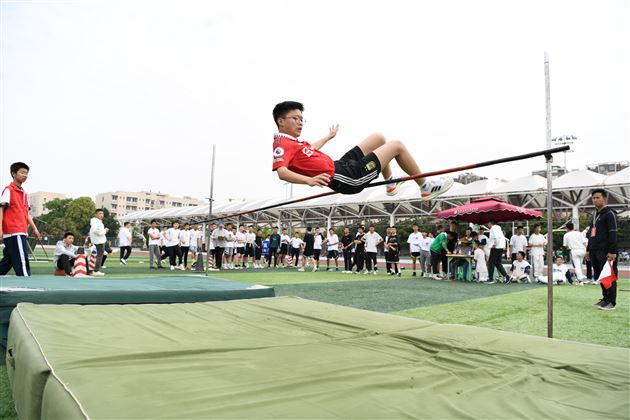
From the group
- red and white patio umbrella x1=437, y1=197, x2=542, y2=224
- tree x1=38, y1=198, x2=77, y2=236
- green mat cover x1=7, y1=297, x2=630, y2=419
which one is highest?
tree x1=38, y1=198, x2=77, y2=236

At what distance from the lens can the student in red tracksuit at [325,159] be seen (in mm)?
2742

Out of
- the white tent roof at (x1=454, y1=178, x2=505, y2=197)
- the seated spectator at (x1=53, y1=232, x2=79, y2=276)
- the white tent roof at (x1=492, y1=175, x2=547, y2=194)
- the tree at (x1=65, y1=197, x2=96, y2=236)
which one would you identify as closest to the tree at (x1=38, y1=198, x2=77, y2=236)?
the tree at (x1=65, y1=197, x2=96, y2=236)

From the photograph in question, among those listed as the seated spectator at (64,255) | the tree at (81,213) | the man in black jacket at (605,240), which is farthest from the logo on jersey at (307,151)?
the tree at (81,213)

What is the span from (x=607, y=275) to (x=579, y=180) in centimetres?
1080

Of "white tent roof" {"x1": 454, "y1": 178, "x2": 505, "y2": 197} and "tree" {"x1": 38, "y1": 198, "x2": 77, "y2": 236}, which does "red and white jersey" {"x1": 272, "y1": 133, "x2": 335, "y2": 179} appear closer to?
"white tent roof" {"x1": 454, "y1": 178, "x2": 505, "y2": 197}

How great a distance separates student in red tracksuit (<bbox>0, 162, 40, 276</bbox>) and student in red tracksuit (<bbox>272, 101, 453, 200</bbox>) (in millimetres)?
3013

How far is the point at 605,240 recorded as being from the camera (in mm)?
4961

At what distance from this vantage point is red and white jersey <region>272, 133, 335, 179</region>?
9.07 ft

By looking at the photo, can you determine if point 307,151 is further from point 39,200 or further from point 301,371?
point 39,200

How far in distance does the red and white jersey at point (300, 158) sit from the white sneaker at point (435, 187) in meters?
0.91

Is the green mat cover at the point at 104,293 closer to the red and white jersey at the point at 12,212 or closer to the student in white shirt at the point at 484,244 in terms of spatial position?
the red and white jersey at the point at 12,212

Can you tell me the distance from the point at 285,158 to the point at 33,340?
65.4 inches

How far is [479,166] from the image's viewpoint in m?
2.66

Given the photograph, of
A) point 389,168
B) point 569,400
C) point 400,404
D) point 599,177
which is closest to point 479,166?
point 389,168
